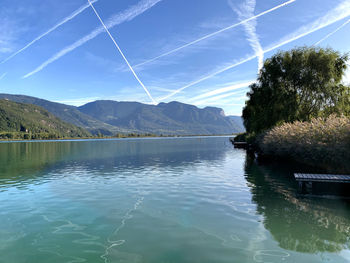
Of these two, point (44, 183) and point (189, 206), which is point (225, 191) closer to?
point (189, 206)

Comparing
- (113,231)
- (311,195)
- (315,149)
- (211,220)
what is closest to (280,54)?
(315,149)

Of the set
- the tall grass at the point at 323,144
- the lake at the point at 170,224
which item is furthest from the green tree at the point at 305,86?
the lake at the point at 170,224

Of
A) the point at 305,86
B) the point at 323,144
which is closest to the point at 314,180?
the point at 323,144

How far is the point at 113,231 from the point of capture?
11.7 meters

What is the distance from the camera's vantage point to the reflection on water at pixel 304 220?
10242 millimetres

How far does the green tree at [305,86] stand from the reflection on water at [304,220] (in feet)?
89.5

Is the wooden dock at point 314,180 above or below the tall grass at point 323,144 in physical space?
below

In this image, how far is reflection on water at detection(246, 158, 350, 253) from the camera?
10242 millimetres

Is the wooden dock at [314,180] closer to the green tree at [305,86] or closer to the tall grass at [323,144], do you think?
the tall grass at [323,144]

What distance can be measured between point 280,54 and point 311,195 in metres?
36.0

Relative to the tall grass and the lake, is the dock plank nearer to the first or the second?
the lake

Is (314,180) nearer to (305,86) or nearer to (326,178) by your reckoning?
(326,178)

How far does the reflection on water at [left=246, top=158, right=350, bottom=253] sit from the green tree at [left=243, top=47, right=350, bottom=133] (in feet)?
89.5

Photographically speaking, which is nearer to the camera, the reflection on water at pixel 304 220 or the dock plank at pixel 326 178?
the reflection on water at pixel 304 220
